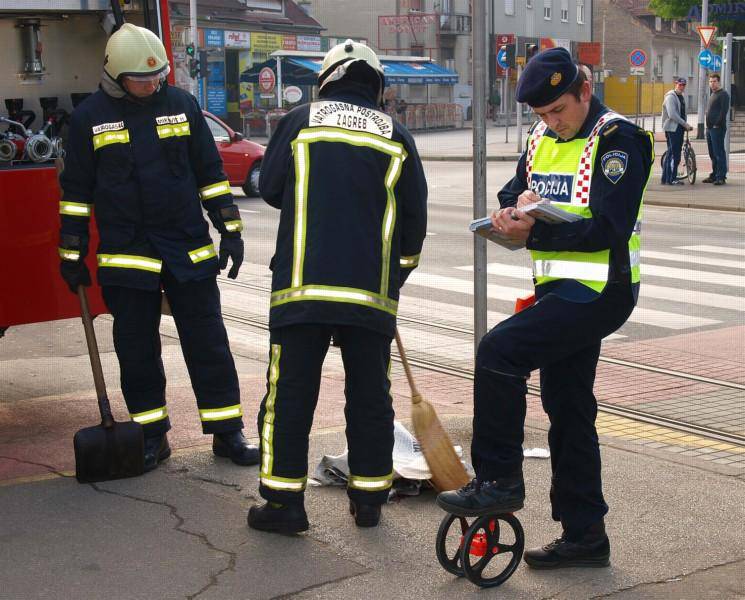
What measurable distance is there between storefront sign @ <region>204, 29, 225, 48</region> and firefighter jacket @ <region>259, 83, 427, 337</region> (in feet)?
147

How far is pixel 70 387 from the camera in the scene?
7.32 m

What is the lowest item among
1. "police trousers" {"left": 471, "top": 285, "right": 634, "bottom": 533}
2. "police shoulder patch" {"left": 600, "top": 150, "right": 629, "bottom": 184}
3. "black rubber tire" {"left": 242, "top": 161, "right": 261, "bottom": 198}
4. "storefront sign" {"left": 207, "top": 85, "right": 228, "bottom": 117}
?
"storefront sign" {"left": 207, "top": 85, "right": 228, "bottom": 117}

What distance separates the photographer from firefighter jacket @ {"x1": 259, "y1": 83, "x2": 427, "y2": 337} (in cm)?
447

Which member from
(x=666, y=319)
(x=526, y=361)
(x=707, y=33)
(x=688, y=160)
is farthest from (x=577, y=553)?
(x=707, y=33)

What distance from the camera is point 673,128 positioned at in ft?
66.6

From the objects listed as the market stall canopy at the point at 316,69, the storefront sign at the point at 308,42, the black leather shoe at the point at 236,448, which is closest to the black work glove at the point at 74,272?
the black leather shoe at the point at 236,448

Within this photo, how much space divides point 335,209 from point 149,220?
1217mm

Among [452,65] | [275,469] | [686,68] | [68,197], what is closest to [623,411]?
[275,469]

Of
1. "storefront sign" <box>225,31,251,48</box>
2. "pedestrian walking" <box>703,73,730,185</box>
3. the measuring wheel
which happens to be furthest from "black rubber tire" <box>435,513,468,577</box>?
"storefront sign" <box>225,31,251,48</box>

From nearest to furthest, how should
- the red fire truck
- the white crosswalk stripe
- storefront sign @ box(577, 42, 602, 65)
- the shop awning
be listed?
1. the red fire truck
2. the white crosswalk stripe
3. the shop awning
4. storefront sign @ box(577, 42, 602, 65)

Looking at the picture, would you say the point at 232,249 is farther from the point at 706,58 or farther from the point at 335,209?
the point at 706,58

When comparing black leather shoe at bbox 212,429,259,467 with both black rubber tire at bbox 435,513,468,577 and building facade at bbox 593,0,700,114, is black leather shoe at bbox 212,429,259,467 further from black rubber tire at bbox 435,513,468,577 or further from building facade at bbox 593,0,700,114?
building facade at bbox 593,0,700,114

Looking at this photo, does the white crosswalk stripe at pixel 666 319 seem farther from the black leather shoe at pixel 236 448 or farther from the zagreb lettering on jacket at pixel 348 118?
the zagreb lettering on jacket at pixel 348 118

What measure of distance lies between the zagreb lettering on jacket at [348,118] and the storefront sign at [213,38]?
4491cm
